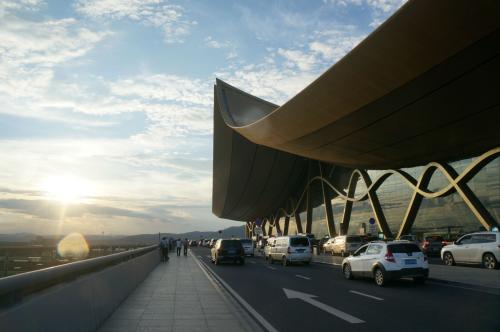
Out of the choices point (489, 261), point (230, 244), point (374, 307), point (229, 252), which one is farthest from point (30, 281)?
point (230, 244)

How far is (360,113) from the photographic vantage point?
1144 inches

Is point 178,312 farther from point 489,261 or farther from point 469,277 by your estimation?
point 489,261

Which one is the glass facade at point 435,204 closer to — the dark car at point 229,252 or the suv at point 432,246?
the suv at point 432,246

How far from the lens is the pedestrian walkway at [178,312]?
7.93 metres

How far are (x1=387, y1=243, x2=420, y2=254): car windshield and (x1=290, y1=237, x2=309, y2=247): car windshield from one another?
12049 mm

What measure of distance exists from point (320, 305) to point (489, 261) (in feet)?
40.7

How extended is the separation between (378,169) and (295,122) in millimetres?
13607

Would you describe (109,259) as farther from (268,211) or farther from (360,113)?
(268,211)

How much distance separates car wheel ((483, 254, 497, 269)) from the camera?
760 inches

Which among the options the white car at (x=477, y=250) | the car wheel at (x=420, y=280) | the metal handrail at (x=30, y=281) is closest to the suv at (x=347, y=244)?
the white car at (x=477, y=250)

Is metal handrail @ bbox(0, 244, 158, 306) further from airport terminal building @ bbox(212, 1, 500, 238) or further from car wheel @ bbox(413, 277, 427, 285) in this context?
airport terminal building @ bbox(212, 1, 500, 238)

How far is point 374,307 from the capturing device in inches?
405

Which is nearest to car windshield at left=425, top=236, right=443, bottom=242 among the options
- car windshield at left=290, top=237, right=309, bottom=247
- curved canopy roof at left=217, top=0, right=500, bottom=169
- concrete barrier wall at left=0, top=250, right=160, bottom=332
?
curved canopy roof at left=217, top=0, right=500, bottom=169

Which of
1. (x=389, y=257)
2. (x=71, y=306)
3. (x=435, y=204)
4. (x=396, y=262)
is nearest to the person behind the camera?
(x=71, y=306)
